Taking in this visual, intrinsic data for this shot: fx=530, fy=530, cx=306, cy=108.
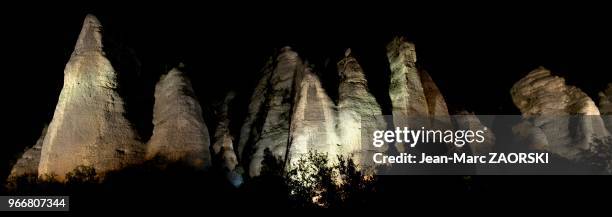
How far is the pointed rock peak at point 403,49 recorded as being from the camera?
3170 centimetres

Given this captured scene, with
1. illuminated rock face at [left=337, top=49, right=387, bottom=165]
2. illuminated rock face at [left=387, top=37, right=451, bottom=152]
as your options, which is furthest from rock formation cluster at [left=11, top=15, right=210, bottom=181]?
illuminated rock face at [left=387, top=37, right=451, bottom=152]

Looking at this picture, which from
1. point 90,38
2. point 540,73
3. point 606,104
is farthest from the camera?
point 606,104

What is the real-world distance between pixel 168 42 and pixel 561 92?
30.1m

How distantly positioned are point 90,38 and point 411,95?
17.2 metres

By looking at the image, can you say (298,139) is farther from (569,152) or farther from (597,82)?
(597,82)

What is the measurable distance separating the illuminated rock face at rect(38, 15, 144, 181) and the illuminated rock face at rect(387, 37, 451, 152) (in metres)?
13.3

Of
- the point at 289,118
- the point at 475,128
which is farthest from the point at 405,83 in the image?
the point at 289,118

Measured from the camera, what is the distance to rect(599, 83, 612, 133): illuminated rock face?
3785 centimetres

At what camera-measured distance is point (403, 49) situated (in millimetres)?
32000

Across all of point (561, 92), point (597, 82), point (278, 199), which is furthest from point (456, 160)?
point (597, 82)

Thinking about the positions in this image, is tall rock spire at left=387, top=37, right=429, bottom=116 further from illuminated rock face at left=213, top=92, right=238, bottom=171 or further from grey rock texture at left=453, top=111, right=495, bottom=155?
illuminated rock face at left=213, top=92, right=238, bottom=171

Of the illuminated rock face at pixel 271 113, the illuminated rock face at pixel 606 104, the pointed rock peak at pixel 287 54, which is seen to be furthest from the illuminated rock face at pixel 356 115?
the illuminated rock face at pixel 606 104

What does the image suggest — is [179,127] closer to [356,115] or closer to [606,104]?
[356,115]

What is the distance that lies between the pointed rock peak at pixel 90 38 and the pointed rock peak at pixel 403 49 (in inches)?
667
